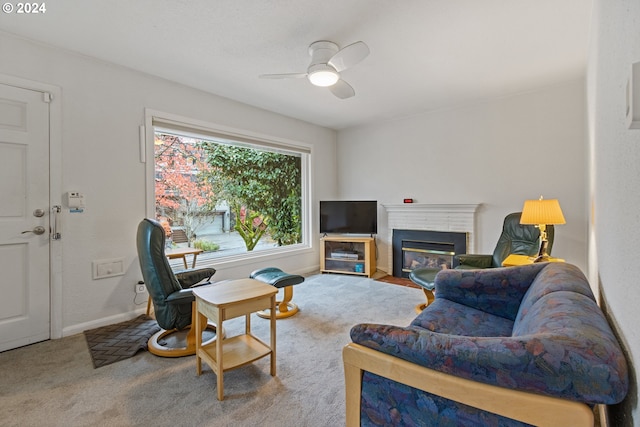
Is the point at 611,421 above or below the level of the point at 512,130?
below

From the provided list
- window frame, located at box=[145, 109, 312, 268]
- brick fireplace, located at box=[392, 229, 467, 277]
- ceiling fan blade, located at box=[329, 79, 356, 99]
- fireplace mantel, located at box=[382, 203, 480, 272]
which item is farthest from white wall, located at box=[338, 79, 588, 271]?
ceiling fan blade, located at box=[329, 79, 356, 99]

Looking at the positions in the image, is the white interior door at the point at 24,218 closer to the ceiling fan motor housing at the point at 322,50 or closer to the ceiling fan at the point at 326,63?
the ceiling fan at the point at 326,63

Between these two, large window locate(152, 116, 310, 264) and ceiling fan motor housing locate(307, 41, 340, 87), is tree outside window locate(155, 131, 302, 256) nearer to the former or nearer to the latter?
large window locate(152, 116, 310, 264)

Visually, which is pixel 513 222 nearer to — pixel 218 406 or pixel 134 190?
pixel 218 406

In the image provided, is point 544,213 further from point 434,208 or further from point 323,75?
point 323,75

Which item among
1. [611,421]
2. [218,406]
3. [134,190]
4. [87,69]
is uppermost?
[87,69]

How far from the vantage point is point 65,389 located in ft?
6.11

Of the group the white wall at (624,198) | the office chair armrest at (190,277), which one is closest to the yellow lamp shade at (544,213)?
the white wall at (624,198)

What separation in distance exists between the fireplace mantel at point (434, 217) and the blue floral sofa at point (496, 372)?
9.42 feet

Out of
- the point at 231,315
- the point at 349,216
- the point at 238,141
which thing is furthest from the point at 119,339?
the point at 349,216

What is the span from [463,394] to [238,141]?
369 cm

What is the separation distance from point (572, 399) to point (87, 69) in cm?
375

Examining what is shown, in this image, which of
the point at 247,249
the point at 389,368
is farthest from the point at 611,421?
the point at 247,249

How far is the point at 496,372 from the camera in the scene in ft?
2.70
